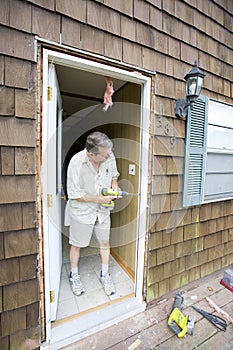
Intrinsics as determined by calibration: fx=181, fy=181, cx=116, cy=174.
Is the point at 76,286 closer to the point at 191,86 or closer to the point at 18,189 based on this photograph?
the point at 18,189

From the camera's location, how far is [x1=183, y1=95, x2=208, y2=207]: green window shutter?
1.74 meters

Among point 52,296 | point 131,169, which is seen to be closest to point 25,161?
point 52,296

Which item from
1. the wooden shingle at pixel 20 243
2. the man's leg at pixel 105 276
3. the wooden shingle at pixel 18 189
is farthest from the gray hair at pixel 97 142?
the man's leg at pixel 105 276

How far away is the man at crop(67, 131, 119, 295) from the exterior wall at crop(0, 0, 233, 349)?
446mm

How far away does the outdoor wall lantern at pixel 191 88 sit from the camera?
1462 mm

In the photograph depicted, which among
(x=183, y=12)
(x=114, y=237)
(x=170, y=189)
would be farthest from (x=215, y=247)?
(x=183, y=12)

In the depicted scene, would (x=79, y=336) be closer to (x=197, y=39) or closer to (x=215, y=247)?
(x=215, y=247)

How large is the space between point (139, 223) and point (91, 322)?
90cm

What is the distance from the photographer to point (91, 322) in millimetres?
1496

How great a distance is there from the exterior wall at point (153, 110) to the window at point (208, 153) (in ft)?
0.32

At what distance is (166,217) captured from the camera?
5.69ft

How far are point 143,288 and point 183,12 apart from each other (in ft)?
8.38

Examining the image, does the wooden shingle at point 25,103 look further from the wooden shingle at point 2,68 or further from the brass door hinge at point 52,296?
Result: the brass door hinge at point 52,296

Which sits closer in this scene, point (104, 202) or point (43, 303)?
point (43, 303)
